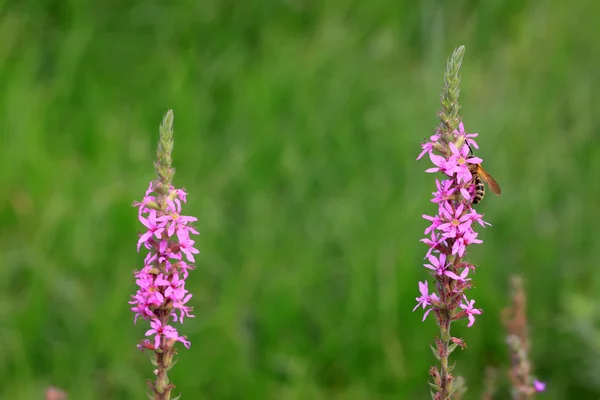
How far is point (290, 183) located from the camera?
635cm

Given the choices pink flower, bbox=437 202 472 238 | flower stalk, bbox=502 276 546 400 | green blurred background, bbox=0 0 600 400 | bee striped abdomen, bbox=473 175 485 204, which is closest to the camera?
pink flower, bbox=437 202 472 238

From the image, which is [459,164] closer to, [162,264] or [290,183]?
[162,264]

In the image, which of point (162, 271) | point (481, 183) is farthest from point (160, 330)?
point (481, 183)

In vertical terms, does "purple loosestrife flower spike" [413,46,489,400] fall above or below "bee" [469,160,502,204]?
below

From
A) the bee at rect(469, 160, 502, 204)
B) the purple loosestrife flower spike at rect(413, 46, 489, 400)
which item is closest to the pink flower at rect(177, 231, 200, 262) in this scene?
the purple loosestrife flower spike at rect(413, 46, 489, 400)

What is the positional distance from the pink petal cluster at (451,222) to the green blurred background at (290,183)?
3126 mm

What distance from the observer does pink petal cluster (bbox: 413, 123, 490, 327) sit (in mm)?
1875

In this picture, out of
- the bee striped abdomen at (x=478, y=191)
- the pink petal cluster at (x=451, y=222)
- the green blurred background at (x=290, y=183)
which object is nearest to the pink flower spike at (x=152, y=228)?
the pink petal cluster at (x=451, y=222)

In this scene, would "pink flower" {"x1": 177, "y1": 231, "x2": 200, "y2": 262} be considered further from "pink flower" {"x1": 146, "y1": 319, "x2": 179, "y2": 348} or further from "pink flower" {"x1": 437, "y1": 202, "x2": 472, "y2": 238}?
"pink flower" {"x1": 437, "y1": 202, "x2": 472, "y2": 238}

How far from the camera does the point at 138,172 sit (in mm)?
6137

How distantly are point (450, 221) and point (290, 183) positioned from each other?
177 inches

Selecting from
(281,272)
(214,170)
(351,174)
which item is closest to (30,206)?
(214,170)

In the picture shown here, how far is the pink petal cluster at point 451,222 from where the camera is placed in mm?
1875

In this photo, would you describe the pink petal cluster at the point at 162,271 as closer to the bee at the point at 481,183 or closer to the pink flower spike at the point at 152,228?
the pink flower spike at the point at 152,228
